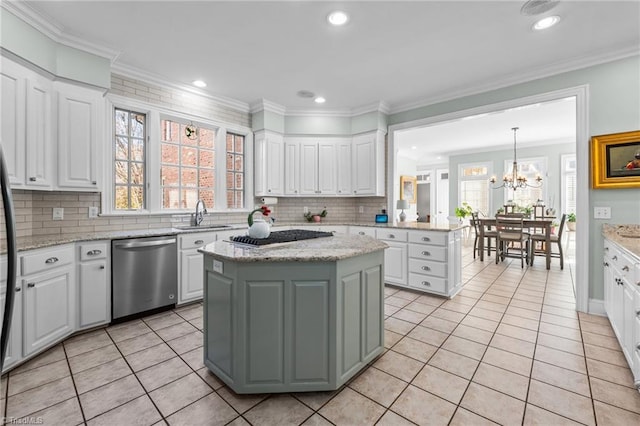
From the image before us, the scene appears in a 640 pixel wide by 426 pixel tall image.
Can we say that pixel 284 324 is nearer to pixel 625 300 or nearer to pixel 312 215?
pixel 625 300

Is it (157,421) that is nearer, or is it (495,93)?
(157,421)

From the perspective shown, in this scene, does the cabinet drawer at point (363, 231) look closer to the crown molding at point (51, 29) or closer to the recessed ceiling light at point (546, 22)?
the recessed ceiling light at point (546, 22)

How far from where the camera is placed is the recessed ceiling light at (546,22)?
257cm

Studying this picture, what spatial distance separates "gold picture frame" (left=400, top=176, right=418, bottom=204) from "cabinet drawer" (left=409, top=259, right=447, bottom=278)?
5236mm

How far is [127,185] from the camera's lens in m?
3.55

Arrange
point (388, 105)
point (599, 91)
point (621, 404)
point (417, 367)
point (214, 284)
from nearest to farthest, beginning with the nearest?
1. point (621, 404)
2. point (214, 284)
3. point (417, 367)
4. point (599, 91)
5. point (388, 105)

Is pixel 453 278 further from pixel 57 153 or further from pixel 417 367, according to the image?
pixel 57 153

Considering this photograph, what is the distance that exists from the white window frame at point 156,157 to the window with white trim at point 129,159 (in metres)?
0.07

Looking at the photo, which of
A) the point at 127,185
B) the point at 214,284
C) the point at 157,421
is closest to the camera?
the point at 157,421

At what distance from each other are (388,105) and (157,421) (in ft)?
15.5

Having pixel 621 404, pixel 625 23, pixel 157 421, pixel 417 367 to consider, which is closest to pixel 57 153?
pixel 157 421

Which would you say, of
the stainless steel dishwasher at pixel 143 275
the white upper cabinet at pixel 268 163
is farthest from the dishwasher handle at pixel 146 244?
the white upper cabinet at pixel 268 163

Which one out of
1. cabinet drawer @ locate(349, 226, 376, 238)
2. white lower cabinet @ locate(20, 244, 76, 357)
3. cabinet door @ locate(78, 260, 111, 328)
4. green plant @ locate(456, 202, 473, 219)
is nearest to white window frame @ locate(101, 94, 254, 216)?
cabinet door @ locate(78, 260, 111, 328)

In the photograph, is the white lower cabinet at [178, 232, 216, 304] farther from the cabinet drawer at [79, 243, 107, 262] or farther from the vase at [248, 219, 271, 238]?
the vase at [248, 219, 271, 238]
